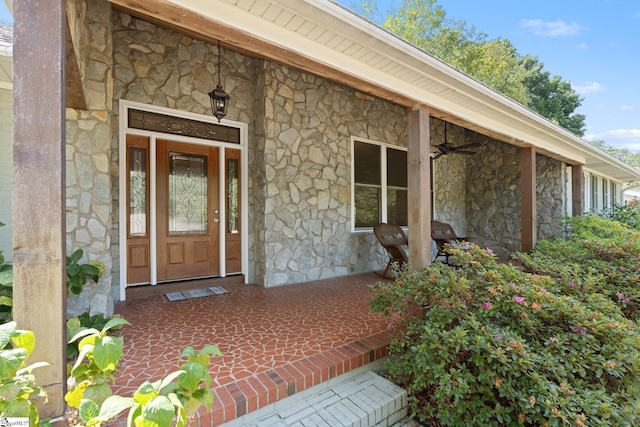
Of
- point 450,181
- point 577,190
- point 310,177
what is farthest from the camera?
point 450,181

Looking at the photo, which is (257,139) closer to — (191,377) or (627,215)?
(191,377)

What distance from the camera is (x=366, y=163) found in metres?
5.73

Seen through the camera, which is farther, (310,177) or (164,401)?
(310,177)

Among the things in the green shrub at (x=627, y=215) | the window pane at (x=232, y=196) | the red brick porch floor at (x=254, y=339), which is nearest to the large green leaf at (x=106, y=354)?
the red brick porch floor at (x=254, y=339)

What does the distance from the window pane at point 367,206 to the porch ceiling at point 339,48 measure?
220cm

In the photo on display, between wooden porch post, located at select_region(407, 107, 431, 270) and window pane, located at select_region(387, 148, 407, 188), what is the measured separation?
9.78ft

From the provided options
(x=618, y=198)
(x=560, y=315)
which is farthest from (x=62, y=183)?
(x=618, y=198)

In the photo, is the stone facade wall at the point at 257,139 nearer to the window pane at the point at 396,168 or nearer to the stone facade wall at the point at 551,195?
the window pane at the point at 396,168

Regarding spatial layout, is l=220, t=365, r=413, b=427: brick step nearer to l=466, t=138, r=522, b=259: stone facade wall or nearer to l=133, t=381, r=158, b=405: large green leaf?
l=133, t=381, r=158, b=405: large green leaf

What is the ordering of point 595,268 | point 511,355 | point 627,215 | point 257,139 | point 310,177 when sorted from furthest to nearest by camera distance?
point 627,215, point 310,177, point 257,139, point 595,268, point 511,355

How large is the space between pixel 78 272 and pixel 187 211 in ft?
6.10

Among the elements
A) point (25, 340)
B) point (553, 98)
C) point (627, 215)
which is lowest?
point (25, 340)

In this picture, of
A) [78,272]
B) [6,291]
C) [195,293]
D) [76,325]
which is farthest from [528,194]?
[6,291]

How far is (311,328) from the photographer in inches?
113
